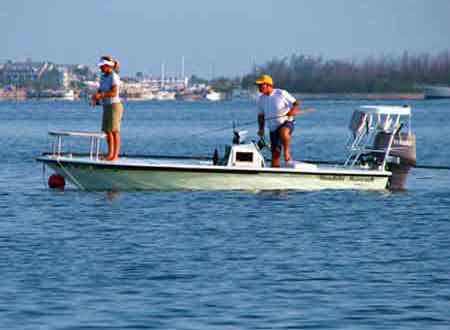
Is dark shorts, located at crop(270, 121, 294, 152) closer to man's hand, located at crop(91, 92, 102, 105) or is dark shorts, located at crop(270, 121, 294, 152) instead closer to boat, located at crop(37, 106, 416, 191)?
boat, located at crop(37, 106, 416, 191)

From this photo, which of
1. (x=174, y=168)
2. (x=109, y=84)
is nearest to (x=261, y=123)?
(x=174, y=168)

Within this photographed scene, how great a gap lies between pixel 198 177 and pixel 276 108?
1572 millimetres

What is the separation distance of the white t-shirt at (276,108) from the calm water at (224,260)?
110 cm

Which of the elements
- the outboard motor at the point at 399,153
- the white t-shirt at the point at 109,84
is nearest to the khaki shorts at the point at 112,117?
the white t-shirt at the point at 109,84

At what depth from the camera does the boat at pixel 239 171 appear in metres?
21.3

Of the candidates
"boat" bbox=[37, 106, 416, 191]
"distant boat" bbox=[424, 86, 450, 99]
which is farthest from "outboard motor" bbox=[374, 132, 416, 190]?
"distant boat" bbox=[424, 86, 450, 99]

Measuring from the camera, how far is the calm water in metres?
12.4

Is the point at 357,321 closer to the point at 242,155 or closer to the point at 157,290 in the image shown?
the point at 157,290

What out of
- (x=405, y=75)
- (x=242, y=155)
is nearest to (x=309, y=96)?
(x=405, y=75)

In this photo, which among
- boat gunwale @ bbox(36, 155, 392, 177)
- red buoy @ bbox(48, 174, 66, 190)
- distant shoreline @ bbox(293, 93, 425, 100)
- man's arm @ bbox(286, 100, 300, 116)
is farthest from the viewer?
distant shoreline @ bbox(293, 93, 425, 100)

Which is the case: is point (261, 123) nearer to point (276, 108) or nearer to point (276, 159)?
point (276, 108)

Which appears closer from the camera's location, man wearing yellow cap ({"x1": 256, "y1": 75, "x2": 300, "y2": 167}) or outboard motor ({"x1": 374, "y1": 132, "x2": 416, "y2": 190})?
man wearing yellow cap ({"x1": 256, "y1": 75, "x2": 300, "y2": 167})

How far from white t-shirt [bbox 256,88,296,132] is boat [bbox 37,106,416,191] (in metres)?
0.39

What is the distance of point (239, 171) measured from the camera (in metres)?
21.3
